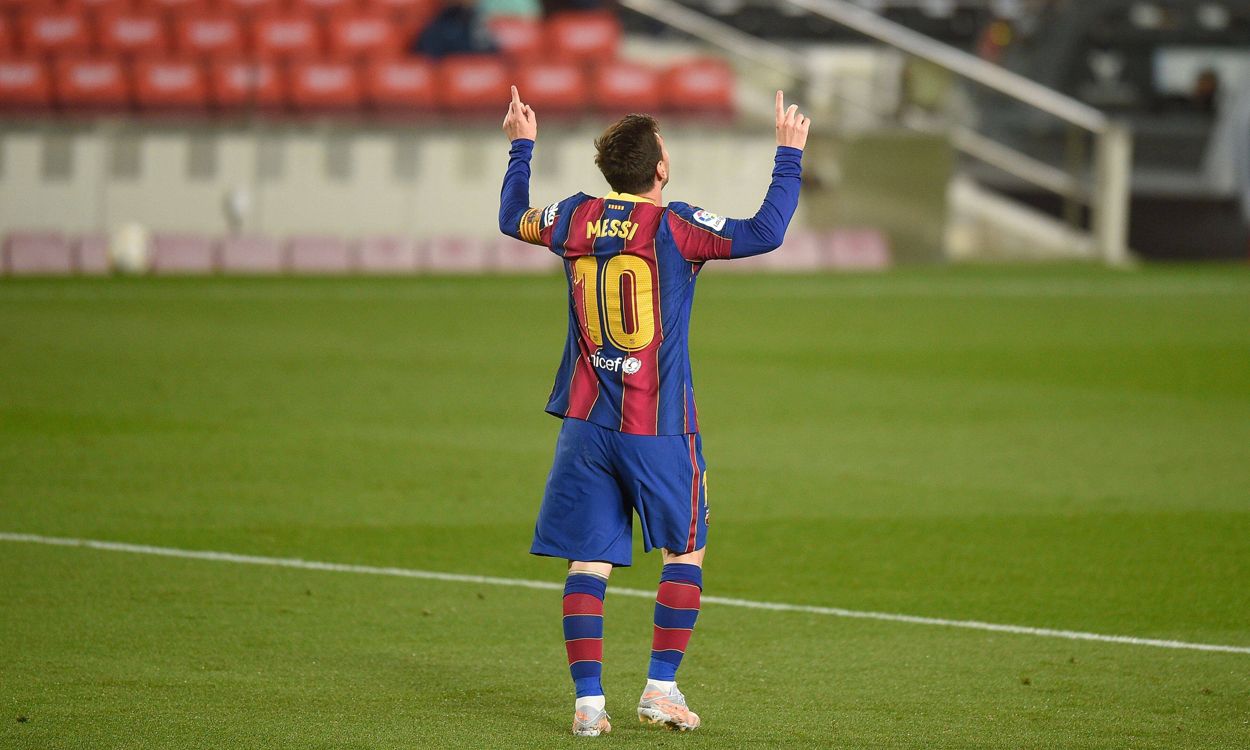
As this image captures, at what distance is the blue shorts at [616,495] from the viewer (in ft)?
16.6

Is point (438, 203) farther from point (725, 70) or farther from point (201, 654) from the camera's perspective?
point (201, 654)

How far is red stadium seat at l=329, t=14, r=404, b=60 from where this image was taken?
85.9ft

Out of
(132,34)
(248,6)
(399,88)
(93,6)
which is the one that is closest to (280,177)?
(399,88)

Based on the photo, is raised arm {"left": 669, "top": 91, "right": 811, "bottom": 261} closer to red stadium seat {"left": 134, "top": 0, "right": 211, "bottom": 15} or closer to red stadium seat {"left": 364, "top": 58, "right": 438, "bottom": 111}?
red stadium seat {"left": 364, "top": 58, "right": 438, "bottom": 111}

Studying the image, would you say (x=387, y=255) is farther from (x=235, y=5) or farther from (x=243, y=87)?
(x=235, y=5)

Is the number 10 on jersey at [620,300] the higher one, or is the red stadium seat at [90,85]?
the number 10 on jersey at [620,300]

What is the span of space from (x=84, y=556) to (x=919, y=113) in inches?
800

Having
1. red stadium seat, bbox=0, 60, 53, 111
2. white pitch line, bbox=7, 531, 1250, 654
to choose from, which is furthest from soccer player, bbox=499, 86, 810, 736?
red stadium seat, bbox=0, 60, 53, 111

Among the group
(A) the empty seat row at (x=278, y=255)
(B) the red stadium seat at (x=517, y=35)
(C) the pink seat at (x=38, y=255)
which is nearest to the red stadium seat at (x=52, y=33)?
(A) the empty seat row at (x=278, y=255)

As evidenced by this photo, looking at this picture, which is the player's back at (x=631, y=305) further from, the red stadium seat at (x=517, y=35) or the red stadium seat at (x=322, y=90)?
the red stadium seat at (x=517, y=35)

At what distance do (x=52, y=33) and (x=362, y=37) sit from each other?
14.9ft

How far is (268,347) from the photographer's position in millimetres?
15320

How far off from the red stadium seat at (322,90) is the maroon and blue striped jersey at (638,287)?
66.3ft

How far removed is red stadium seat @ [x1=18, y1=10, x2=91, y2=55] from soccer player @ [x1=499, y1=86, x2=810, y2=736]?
2233 cm
